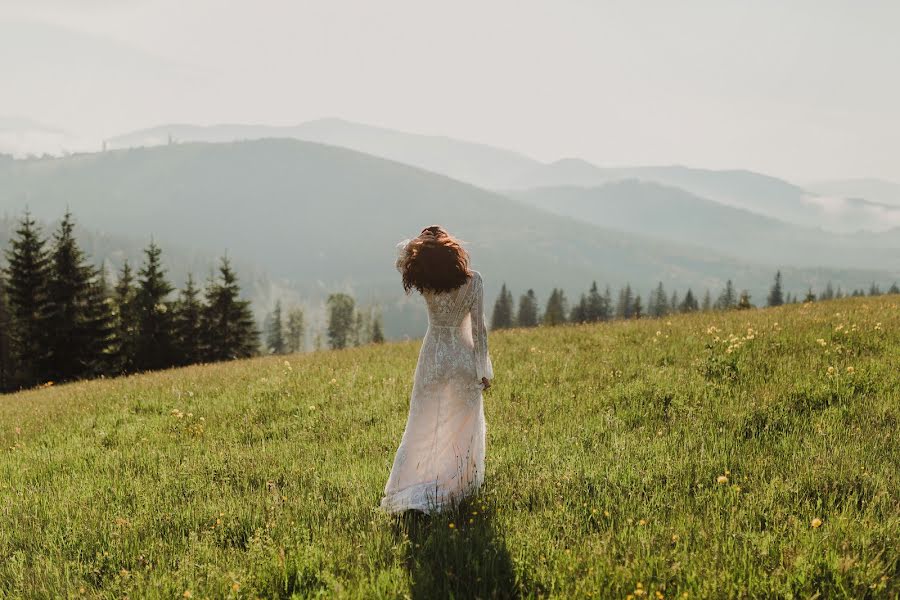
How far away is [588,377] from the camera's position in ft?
31.6

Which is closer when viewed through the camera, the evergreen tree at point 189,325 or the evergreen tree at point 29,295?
the evergreen tree at point 29,295

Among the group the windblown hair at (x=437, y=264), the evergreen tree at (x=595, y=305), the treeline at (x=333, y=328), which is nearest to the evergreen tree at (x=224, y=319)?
the windblown hair at (x=437, y=264)

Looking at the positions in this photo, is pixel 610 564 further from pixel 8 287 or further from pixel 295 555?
pixel 8 287

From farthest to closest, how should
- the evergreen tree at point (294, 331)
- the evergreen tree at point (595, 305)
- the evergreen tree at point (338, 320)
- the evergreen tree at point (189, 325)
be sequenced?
1. the evergreen tree at point (294, 331)
2. the evergreen tree at point (338, 320)
3. the evergreen tree at point (595, 305)
4. the evergreen tree at point (189, 325)

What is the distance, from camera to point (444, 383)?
5832 millimetres

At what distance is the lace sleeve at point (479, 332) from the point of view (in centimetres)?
582

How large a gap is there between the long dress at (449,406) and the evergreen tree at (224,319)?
4922 cm

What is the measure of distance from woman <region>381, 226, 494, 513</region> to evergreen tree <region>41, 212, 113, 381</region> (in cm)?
4079

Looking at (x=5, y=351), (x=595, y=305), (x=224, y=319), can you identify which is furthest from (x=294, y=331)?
(x=5, y=351)

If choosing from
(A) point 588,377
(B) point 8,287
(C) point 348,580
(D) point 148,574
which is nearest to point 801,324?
(A) point 588,377

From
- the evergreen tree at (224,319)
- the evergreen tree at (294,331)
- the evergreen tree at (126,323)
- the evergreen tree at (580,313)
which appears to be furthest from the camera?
the evergreen tree at (294,331)

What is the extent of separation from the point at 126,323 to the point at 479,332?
165 feet

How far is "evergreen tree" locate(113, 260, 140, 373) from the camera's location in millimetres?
42938

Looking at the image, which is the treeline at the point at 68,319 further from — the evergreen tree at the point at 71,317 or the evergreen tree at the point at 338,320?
the evergreen tree at the point at 338,320
